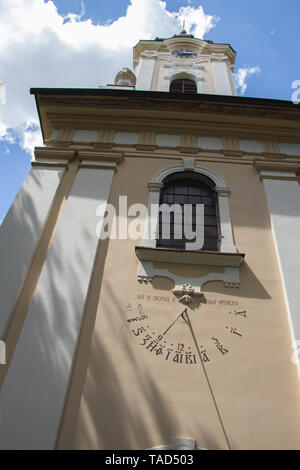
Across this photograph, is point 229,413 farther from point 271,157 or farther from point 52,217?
point 271,157

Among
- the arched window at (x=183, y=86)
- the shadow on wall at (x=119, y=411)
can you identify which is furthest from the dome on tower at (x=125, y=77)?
the shadow on wall at (x=119, y=411)

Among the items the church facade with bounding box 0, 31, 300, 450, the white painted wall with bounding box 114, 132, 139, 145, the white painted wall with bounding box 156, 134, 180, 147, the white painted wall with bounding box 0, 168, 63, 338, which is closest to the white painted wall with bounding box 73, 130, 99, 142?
the church facade with bounding box 0, 31, 300, 450

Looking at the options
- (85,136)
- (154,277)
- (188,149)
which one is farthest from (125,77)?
(154,277)

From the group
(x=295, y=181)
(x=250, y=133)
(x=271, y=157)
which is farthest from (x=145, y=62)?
(x=295, y=181)

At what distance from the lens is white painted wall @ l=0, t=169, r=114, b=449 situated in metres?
4.24

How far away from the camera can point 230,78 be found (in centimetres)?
1362

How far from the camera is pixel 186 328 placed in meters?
5.25

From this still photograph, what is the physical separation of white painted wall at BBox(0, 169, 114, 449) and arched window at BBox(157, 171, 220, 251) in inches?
56.9

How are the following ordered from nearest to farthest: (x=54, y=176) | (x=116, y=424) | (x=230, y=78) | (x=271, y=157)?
(x=116, y=424)
(x=54, y=176)
(x=271, y=157)
(x=230, y=78)

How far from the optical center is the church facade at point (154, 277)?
442 centimetres

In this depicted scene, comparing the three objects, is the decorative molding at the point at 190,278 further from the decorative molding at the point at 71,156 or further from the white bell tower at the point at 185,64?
the white bell tower at the point at 185,64

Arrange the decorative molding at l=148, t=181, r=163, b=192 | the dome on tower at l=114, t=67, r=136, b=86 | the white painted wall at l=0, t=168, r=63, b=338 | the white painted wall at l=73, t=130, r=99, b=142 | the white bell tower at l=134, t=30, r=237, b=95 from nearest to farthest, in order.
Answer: the white painted wall at l=0, t=168, r=63, b=338, the decorative molding at l=148, t=181, r=163, b=192, the white painted wall at l=73, t=130, r=99, b=142, the dome on tower at l=114, t=67, r=136, b=86, the white bell tower at l=134, t=30, r=237, b=95

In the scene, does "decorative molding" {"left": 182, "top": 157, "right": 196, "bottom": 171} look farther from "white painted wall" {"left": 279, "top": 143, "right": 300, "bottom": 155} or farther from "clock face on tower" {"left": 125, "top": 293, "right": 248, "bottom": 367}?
"clock face on tower" {"left": 125, "top": 293, "right": 248, "bottom": 367}
